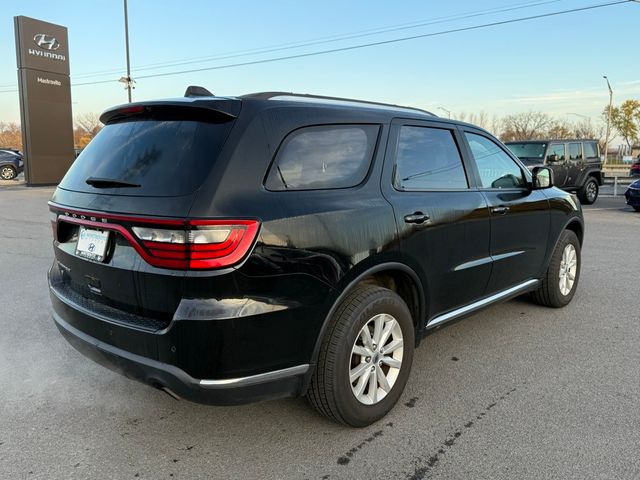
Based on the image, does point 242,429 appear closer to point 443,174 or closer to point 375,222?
point 375,222

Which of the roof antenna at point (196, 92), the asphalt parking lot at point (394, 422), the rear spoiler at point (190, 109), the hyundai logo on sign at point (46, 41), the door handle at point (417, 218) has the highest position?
the hyundai logo on sign at point (46, 41)

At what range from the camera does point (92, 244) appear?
268 cm

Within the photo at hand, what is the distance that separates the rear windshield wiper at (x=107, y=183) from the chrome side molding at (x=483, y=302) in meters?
2.04

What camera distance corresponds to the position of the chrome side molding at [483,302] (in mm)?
3506

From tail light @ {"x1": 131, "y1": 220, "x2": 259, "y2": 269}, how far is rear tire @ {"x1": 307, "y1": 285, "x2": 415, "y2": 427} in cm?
70

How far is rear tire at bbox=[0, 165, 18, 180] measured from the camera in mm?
27156

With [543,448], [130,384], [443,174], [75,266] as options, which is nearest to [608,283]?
[443,174]

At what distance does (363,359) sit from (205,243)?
1165mm

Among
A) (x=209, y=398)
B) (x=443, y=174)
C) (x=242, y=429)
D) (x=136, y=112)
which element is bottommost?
(x=242, y=429)

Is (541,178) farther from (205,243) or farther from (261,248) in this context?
(205,243)

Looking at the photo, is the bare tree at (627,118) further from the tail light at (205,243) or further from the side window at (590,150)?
the tail light at (205,243)

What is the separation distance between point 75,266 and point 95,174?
0.52 meters

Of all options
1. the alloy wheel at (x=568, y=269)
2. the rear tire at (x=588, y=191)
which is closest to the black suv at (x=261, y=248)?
the alloy wheel at (x=568, y=269)

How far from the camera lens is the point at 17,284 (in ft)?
20.0
